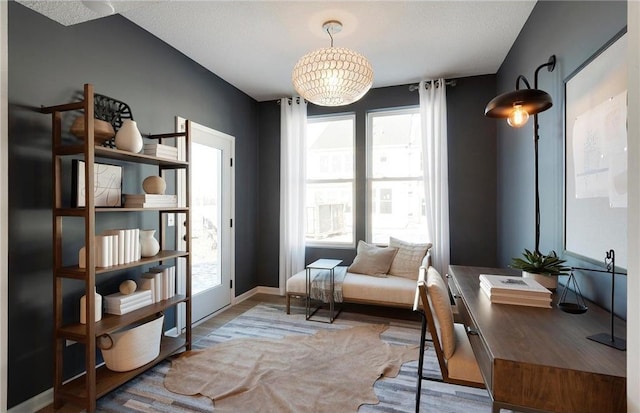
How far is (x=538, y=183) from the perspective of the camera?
7.26ft

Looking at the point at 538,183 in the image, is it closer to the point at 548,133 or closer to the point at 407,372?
the point at 548,133

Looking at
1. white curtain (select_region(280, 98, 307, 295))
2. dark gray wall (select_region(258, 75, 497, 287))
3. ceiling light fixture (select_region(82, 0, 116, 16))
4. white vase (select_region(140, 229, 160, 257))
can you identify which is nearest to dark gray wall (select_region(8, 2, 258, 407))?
white vase (select_region(140, 229, 160, 257))

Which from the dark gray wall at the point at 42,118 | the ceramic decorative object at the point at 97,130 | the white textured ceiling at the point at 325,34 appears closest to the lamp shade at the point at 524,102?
the white textured ceiling at the point at 325,34

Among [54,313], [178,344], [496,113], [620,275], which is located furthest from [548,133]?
[54,313]

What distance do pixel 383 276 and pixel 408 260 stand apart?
13.5 inches

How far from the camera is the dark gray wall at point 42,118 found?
5.84ft

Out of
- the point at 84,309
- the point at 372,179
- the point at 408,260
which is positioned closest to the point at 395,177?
the point at 372,179

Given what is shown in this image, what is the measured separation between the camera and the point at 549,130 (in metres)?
2.01

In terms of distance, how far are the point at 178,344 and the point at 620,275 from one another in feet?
9.33

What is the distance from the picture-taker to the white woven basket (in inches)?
80.7

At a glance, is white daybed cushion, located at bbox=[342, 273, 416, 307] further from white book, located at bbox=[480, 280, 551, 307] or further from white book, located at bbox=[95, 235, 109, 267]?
white book, located at bbox=[95, 235, 109, 267]

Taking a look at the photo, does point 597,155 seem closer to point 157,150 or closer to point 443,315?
point 443,315

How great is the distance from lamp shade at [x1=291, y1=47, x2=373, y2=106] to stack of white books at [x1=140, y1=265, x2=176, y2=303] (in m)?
1.84

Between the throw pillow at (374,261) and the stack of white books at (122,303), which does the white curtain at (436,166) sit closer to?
the throw pillow at (374,261)
